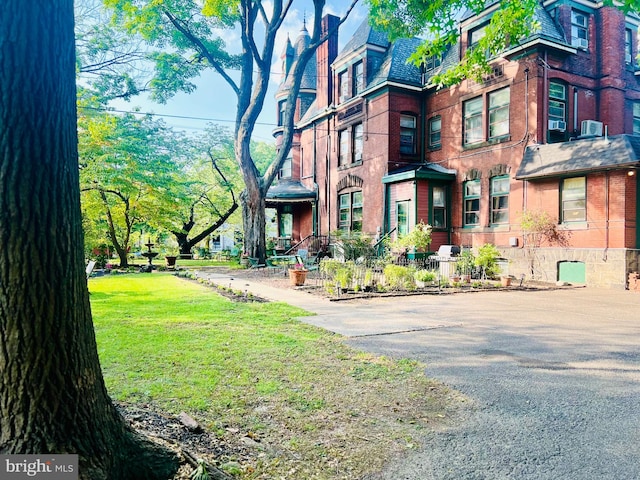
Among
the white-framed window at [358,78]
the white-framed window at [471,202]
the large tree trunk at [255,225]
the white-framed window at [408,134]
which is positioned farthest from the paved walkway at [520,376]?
the white-framed window at [358,78]

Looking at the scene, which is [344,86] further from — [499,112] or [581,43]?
[581,43]

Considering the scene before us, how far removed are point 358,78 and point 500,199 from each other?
401 inches

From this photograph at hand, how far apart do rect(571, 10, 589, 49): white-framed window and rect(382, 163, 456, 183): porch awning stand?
21.9 feet

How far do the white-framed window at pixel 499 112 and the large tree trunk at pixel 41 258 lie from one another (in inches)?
674

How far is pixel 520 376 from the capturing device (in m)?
4.42

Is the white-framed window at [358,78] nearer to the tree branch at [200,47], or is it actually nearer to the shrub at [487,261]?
the tree branch at [200,47]

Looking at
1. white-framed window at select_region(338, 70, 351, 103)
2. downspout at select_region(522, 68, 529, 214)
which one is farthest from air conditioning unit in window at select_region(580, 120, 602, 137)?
white-framed window at select_region(338, 70, 351, 103)

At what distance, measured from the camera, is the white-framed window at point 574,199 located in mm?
13789

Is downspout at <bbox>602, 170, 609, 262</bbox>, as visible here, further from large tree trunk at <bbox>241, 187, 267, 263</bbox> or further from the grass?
large tree trunk at <bbox>241, 187, 267, 263</bbox>

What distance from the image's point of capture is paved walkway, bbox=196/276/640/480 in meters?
2.69

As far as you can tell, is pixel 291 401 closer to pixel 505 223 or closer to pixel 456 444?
pixel 456 444

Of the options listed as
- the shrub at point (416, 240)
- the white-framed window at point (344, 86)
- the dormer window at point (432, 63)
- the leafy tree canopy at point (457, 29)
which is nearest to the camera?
the leafy tree canopy at point (457, 29)

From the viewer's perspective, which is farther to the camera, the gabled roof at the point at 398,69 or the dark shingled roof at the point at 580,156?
the gabled roof at the point at 398,69

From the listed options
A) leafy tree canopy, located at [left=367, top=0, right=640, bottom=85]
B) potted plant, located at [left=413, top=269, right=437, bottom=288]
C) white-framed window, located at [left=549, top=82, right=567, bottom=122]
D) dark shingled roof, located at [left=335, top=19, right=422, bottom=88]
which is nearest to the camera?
leafy tree canopy, located at [left=367, top=0, right=640, bottom=85]
